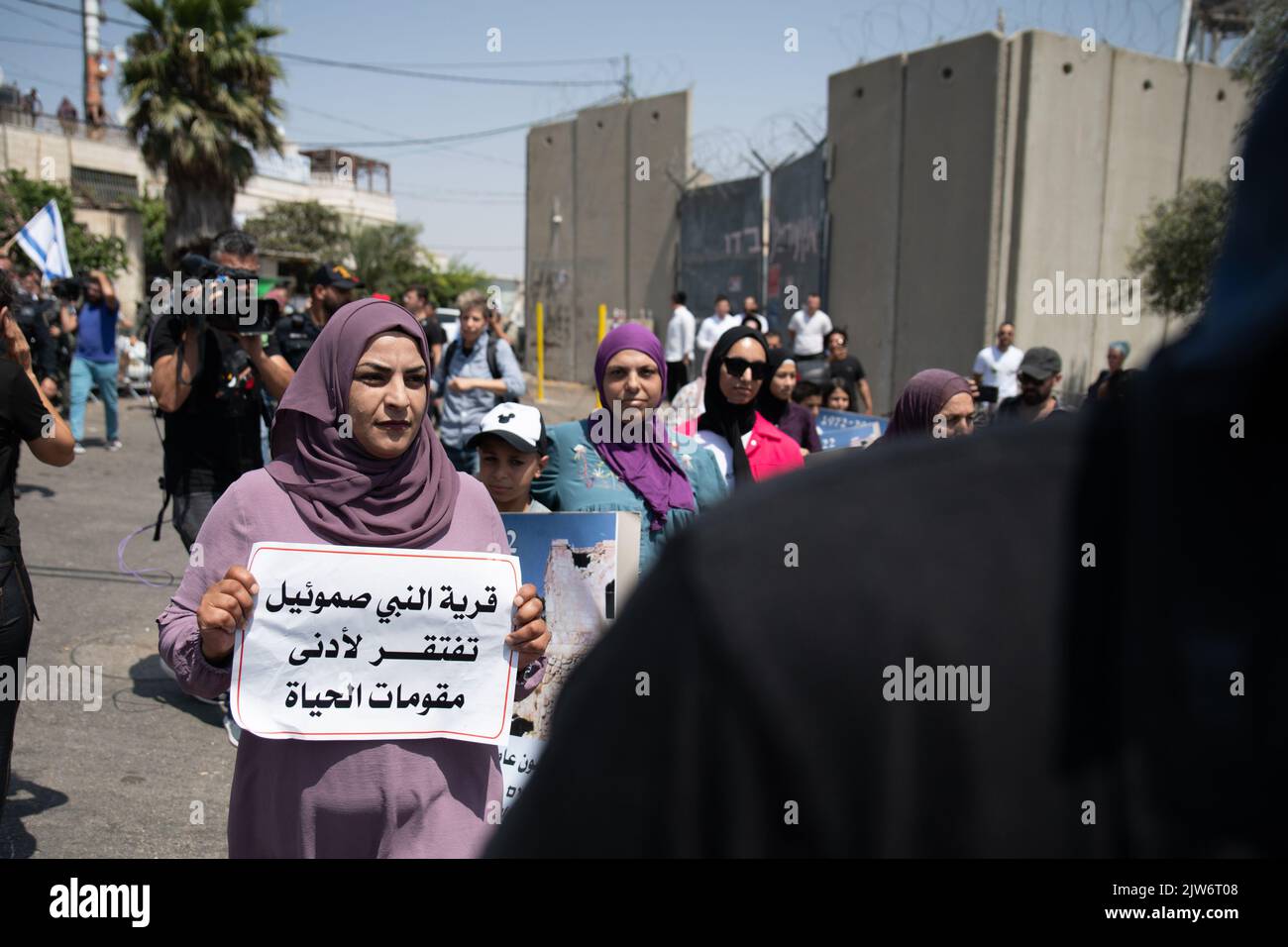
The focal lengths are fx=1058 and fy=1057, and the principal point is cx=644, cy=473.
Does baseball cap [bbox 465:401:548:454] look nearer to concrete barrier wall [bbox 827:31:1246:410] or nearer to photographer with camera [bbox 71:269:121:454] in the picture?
photographer with camera [bbox 71:269:121:454]

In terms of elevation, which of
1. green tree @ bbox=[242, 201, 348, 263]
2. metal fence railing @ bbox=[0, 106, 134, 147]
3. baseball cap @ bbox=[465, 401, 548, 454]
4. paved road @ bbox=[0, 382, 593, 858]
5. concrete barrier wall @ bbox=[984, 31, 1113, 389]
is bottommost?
paved road @ bbox=[0, 382, 593, 858]

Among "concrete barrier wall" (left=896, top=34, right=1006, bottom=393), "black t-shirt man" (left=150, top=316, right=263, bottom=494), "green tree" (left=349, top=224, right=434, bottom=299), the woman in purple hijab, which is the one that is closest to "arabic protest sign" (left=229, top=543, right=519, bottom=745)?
the woman in purple hijab

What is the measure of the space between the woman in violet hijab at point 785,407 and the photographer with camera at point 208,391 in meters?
2.68

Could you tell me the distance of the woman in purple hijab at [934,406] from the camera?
13.3ft

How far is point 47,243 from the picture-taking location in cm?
1186

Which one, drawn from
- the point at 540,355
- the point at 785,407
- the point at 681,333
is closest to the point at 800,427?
the point at 785,407

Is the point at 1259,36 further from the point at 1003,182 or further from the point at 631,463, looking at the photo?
the point at 631,463

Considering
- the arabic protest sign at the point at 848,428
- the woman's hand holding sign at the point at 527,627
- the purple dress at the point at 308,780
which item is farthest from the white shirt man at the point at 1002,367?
the purple dress at the point at 308,780

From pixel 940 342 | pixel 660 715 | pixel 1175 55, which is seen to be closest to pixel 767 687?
pixel 660 715

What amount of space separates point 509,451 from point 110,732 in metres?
2.74

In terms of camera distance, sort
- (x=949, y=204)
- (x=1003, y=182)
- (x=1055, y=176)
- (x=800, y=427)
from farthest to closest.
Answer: (x=949, y=204) < (x=1055, y=176) < (x=1003, y=182) < (x=800, y=427)

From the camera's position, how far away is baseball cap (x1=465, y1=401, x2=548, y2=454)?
3.64 meters

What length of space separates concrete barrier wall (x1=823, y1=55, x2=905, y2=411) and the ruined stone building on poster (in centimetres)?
1312

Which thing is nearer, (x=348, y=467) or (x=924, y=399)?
(x=348, y=467)
